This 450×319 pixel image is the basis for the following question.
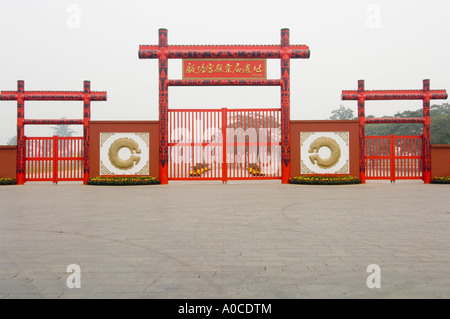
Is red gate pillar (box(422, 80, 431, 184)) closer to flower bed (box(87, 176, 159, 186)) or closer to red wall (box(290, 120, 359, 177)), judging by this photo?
red wall (box(290, 120, 359, 177))

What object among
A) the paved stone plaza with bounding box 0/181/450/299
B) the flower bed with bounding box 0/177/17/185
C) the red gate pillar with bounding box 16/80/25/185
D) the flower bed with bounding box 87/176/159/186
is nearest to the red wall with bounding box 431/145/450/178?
the paved stone plaza with bounding box 0/181/450/299

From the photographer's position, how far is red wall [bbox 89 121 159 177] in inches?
609

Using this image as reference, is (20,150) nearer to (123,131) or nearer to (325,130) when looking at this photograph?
(123,131)

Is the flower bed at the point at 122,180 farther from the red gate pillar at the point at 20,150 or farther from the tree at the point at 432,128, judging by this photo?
the tree at the point at 432,128

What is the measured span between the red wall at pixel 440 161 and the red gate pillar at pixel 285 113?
677cm

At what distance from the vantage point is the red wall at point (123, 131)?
15461 millimetres

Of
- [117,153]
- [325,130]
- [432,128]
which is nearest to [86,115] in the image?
[117,153]

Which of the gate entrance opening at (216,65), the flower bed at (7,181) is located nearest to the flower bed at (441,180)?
the gate entrance opening at (216,65)

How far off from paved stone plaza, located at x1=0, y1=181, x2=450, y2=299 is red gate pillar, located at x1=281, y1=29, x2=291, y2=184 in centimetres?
742
